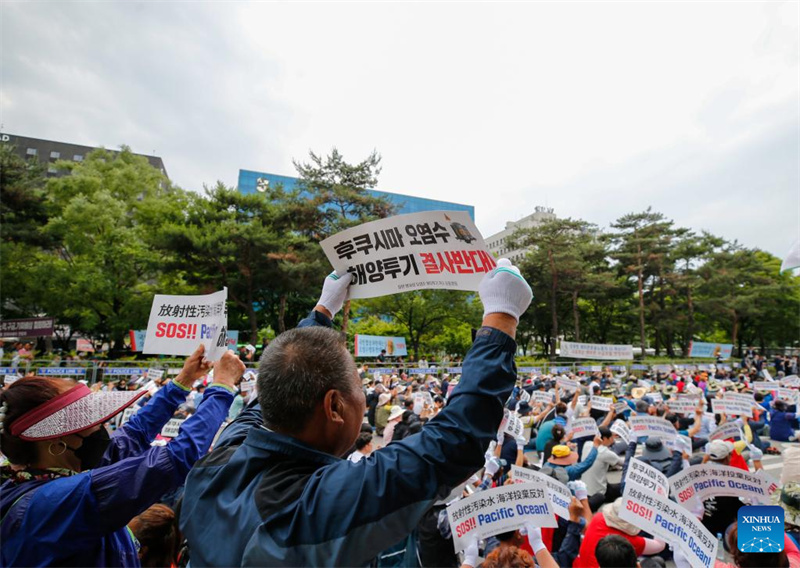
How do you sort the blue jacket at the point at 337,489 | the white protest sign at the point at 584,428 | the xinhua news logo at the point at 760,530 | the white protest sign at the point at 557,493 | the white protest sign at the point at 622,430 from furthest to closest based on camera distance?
the white protest sign at the point at 584,428, the white protest sign at the point at 622,430, the white protest sign at the point at 557,493, the xinhua news logo at the point at 760,530, the blue jacket at the point at 337,489

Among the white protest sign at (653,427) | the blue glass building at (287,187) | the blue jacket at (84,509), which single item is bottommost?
the white protest sign at (653,427)

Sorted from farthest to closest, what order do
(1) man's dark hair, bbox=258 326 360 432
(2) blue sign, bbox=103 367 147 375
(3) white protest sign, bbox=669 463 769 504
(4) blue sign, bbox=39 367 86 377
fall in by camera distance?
(2) blue sign, bbox=103 367 147 375
(4) blue sign, bbox=39 367 86 377
(3) white protest sign, bbox=669 463 769 504
(1) man's dark hair, bbox=258 326 360 432

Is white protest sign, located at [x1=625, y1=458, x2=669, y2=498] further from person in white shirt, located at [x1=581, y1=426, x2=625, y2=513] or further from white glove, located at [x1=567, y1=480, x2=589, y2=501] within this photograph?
person in white shirt, located at [x1=581, y1=426, x2=625, y2=513]

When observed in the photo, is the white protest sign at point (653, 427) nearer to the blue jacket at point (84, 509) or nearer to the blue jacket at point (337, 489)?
the blue jacket at point (337, 489)

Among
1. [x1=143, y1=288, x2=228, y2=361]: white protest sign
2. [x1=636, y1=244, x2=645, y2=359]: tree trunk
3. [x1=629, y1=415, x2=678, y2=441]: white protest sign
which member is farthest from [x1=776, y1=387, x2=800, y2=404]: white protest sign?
[x1=636, y1=244, x2=645, y2=359]: tree trunk

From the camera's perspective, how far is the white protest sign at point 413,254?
222cm

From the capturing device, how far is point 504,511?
2.73m

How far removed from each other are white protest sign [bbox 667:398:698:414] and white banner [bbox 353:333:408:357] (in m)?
17.7

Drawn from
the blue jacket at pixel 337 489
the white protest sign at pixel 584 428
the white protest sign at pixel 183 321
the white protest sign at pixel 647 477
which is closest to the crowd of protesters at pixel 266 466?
the blue jacket at pixel 337 489

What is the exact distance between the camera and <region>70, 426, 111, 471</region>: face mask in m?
1.72

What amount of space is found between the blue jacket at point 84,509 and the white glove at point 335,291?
88cm

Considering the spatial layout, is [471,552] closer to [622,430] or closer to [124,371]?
[622,430]

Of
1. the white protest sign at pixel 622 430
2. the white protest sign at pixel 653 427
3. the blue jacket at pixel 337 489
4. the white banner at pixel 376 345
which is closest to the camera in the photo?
the blue jacket at pixel 337 489

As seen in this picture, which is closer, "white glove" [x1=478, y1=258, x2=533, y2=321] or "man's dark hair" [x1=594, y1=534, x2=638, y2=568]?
"white glove" [x1=478, y1=258, x2=533, y2=321]
